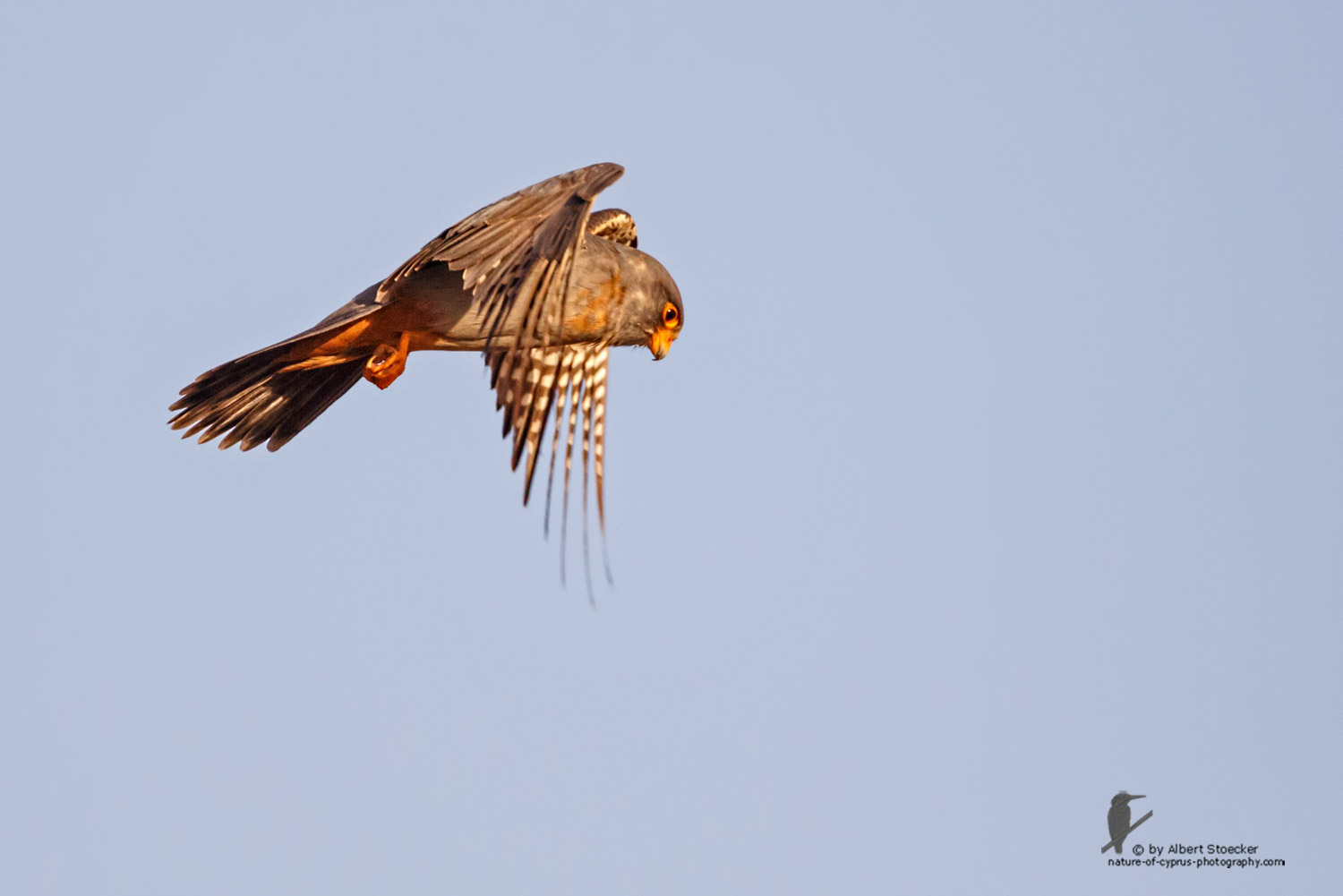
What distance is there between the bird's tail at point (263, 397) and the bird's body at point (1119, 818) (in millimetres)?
7148

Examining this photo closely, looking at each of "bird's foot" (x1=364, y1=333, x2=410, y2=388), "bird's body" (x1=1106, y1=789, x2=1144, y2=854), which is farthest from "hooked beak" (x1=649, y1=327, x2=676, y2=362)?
"bird's body" (x1=1106, y1=789, x2=1144, y2=854)

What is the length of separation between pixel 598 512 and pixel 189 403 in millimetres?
2689

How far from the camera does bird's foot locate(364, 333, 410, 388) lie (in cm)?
927

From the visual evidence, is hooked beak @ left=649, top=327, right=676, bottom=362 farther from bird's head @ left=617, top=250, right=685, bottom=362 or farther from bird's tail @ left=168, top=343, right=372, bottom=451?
bird's tail @ left=168, top=343, right=372, bottom=451

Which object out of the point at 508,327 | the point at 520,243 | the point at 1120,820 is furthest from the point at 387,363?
the point at 1120,820

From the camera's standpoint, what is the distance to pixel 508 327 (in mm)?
8945

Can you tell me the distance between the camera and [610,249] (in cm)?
973

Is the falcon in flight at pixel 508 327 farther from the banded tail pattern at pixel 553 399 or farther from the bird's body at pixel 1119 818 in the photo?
the bird's body at pixel 1119 818

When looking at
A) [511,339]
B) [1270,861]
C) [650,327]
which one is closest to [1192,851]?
[1270,861]

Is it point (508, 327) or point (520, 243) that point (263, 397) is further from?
point (520, 243)

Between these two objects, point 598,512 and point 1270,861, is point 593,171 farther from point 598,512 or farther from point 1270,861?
point 1270,861

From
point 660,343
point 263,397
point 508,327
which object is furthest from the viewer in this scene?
point 660,343

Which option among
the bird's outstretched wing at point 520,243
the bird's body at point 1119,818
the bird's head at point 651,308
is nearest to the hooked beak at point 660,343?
the bird's head at point 651,308

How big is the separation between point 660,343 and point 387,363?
1733 millimetres
